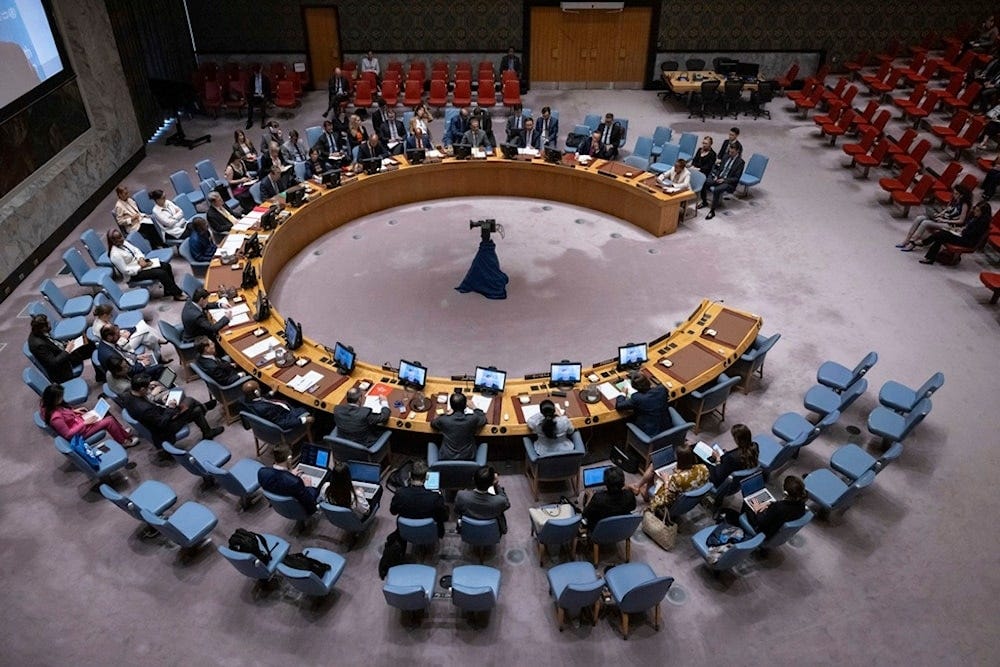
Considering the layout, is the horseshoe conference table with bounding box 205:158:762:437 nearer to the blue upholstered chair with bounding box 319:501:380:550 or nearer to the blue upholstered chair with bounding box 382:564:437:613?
the blue upholstered chair with bounding box 319:501:380:550

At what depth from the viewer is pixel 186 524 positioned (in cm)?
722

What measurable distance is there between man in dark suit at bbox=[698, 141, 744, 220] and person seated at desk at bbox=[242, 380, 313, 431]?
28.7 ft

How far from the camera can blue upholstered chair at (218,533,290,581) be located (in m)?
6.40

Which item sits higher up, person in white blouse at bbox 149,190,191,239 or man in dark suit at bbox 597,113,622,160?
man in dark suit at bbox 597,113,622,160

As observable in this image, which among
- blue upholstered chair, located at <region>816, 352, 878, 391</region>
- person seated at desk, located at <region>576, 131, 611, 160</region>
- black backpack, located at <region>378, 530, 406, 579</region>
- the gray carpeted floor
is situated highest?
person seated at desk, located at <region>576, 131, 611, 160</region>

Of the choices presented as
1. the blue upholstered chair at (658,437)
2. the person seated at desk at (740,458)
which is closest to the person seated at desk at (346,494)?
the blue upholstered chair at (658,437)

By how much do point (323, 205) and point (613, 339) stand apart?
5.92 meters

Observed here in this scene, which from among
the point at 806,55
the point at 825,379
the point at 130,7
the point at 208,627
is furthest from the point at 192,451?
the point at 806,55

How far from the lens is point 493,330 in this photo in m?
10.8

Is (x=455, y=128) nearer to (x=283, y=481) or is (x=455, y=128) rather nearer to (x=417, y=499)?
(x=283, y=481)

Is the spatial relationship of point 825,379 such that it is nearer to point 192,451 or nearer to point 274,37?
point 192,451

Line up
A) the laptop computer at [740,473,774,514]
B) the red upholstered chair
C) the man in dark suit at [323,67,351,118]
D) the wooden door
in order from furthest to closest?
the wooden door < the man in dark suit at [323,67,351,118] < the red upholstered chair < the laptop computer at [740,473,774,514]

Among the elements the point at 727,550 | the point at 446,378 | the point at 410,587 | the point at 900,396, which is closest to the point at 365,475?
the point at 410,587

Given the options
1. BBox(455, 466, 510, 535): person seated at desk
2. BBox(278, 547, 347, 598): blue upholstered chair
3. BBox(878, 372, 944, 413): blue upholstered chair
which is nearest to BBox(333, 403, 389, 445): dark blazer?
BBox(278, 547, 347, 598): blue upholstered chair
